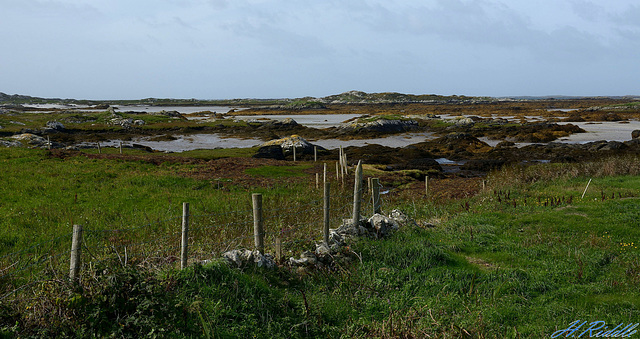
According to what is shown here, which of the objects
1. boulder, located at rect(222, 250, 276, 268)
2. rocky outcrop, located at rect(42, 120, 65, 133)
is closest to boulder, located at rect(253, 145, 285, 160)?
boulder, located at rect(222, 250, 276, 268)

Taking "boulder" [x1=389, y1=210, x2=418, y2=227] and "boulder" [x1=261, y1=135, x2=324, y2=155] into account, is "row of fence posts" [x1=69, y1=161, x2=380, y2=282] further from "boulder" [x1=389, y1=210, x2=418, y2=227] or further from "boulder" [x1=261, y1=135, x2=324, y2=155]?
"boulder" [x1=261, y1=135, x2=324, y2=155]

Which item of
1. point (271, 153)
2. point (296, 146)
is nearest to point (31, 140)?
point (271, 153)

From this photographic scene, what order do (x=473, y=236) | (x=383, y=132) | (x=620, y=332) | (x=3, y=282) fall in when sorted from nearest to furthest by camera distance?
(x=620, y=332), (x=3, y=282), (x=473, y=236), (x=383, y=132)

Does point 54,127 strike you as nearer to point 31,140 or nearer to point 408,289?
point 31,140

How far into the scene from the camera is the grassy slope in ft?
17.0

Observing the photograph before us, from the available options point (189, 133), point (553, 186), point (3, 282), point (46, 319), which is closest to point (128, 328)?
point (46, 319)

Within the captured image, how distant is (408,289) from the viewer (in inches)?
293

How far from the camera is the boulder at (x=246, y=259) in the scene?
24.7 feet

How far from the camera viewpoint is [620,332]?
19.1 ft

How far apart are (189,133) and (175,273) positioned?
75.9 m

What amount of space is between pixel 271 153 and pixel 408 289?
1453 inches

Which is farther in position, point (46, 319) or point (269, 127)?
point (269, 127)

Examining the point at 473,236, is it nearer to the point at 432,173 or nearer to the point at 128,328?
the point at 128,328

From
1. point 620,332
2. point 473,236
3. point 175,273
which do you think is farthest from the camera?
point 473,236
